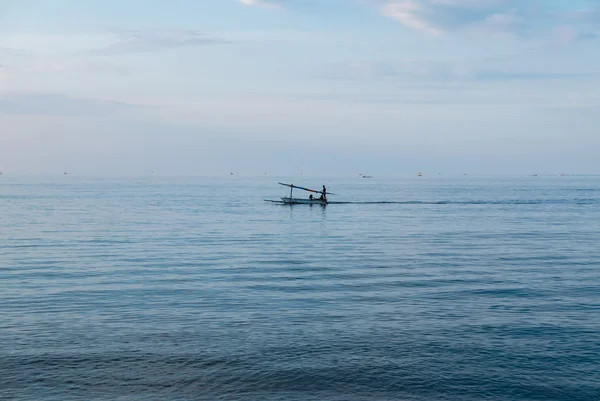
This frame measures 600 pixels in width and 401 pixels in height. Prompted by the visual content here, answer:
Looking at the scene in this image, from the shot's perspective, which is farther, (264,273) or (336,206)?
(336,206)

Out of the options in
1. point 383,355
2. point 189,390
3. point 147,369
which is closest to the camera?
point 189,390

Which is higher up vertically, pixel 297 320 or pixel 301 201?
pixel 301 201

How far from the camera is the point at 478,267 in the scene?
44500 mm

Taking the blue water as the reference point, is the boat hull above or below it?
above

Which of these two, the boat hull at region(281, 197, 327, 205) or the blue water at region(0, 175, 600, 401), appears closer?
the blue water at region(0, 175, 600, 401)

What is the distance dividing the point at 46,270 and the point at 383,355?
2555cm

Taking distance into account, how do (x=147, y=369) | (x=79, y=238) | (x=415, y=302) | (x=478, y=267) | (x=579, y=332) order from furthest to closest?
(x=79, y=238), (x=478, y=267), (x=415, y=302), (x=579, y=332), (x=147, y=369)

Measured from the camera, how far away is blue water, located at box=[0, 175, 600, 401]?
69.1 ft

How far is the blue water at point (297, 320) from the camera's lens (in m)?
21.0

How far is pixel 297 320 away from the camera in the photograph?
93.6 ft

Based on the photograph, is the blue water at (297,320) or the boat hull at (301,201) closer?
the blue water at (297,320)

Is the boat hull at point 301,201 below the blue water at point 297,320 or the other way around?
the other way around

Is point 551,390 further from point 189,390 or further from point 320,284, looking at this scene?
point 320,284

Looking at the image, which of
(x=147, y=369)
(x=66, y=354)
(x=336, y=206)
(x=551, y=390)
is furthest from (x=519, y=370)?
(x=336, y=206)
